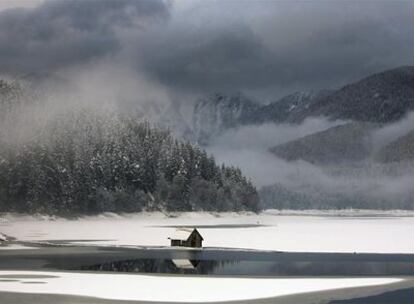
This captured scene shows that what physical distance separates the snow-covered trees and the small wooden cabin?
263 ft

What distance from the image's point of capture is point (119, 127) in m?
199

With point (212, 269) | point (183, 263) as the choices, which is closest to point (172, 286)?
point (212, 269)

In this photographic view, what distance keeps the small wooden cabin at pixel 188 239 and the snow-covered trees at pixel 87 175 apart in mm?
80162

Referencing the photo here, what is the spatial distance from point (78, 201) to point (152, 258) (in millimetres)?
102151

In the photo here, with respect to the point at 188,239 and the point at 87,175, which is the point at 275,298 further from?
the point at 87,175

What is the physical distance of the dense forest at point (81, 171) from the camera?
155500 millimetres

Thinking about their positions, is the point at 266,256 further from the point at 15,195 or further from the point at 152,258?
the point at 15,195

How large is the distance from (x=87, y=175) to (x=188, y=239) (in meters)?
97.1

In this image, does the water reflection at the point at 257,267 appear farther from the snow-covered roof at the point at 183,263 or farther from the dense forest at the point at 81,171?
the dense forest at the point at 81,171

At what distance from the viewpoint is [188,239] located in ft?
253

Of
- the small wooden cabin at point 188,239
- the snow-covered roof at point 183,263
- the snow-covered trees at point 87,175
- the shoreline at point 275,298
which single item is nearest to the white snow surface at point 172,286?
the shoreline at point 275,298

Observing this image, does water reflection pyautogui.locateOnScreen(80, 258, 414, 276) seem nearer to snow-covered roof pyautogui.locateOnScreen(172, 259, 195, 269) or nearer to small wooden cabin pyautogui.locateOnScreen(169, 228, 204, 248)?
snow-covered roof pyautogui.locateOnScreen(172, 259, 195, 269)

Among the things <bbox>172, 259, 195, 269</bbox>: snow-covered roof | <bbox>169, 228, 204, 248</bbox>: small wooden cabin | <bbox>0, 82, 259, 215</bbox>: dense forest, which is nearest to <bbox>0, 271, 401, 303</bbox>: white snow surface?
<bbox>172, 259, 195, 269</bbox>: snow-covered roof

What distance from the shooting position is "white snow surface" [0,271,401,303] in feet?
129
